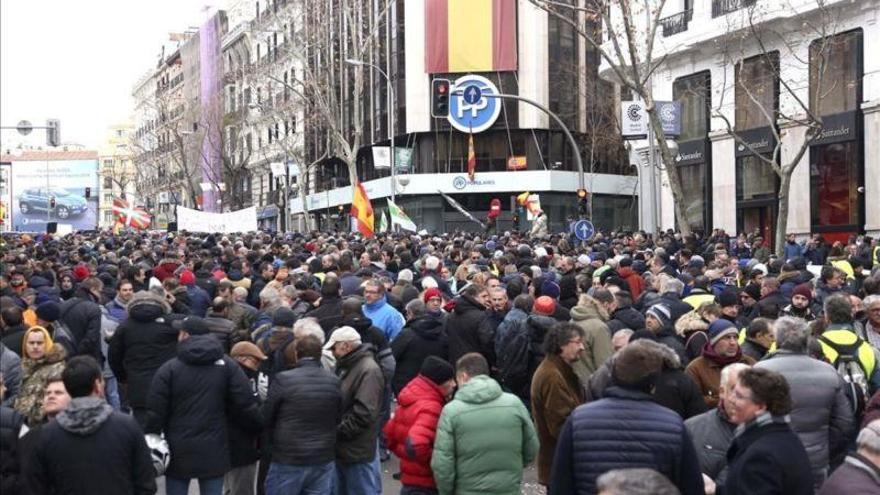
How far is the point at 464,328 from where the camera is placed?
31.7 feet

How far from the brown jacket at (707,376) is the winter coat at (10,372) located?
4.42 meters

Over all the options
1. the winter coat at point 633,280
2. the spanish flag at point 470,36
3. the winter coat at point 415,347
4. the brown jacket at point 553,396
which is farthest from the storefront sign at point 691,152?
the brown jacket at point 553,396

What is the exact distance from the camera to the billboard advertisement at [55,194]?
8200 cm

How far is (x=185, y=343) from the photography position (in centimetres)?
688

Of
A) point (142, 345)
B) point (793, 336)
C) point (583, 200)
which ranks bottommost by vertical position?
point (142, 345)

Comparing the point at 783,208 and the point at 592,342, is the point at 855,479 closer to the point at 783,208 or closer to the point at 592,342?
the point at 592,342

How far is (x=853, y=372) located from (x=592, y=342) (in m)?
2.00

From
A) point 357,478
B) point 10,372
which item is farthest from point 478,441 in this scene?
point 10,372

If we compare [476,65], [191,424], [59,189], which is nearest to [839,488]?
[191,424]

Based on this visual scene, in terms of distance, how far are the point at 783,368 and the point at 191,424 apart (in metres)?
3.60

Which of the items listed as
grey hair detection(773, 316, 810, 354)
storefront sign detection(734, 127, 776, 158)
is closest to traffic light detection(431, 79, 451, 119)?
storefront sign detection(734, 127, 776, 158)

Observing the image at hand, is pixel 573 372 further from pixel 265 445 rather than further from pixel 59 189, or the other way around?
pixel 59 189

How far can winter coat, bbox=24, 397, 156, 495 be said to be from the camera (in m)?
5.33

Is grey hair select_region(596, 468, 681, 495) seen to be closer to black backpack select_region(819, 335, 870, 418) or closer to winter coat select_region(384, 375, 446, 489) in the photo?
winter coat select_region(384, 375, 446, 489)
